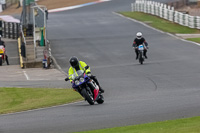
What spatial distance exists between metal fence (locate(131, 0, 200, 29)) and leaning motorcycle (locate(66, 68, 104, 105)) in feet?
93.8

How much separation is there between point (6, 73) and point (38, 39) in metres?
9.25

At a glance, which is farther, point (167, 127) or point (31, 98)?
point (31, 98)

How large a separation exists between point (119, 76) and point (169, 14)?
25584 millimetres

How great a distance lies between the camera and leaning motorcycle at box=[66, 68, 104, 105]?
15.5 meters

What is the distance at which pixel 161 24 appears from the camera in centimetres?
4734

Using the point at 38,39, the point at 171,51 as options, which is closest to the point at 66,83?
the point at 171,51

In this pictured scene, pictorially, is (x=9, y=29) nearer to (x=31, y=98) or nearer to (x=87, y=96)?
(x=31, y=98)

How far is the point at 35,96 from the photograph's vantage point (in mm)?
20266

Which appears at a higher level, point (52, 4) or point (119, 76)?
point (119, 76)

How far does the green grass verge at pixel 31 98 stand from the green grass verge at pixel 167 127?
228 inches

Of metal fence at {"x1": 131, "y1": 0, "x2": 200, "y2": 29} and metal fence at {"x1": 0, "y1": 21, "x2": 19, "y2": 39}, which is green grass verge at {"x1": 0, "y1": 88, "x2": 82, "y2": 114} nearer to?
metal fence at {"x1": 131, "y1": 0, "x2": 200, "y2": 29}

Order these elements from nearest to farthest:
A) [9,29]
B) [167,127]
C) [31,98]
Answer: [167,127]
[31,98]
[9,29]

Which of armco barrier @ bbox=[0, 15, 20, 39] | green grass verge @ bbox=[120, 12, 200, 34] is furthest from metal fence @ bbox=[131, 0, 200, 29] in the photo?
armco barrier @ bbox=[0, 15, 20, 39]

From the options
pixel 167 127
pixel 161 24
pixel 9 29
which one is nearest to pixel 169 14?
pixel 161 24
